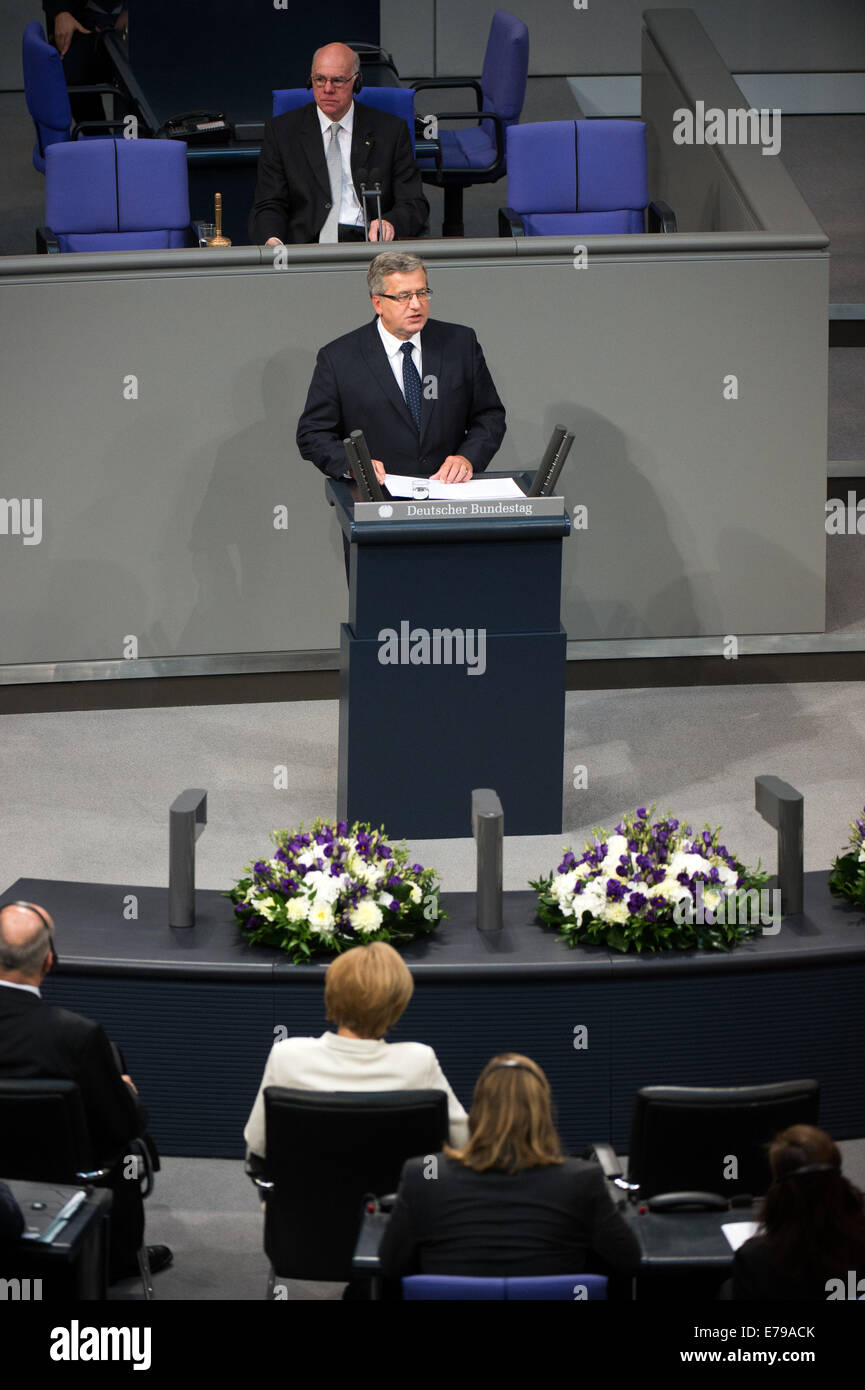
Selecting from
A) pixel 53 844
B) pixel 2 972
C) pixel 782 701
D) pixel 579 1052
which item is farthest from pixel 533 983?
pixel 782 701

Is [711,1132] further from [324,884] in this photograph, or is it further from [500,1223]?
[324,884]

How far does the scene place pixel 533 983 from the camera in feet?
15.5

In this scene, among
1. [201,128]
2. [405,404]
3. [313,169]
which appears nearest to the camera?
[405,404]

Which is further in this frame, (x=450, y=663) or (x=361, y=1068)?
(x=450, y=663)

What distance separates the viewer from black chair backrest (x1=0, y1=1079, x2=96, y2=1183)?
370 centimetres

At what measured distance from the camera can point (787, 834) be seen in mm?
4883

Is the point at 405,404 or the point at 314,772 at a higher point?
the point at 405,404

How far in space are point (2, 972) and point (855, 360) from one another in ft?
26.2

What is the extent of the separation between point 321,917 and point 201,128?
634cm

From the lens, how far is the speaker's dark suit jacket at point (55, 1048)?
385 cm

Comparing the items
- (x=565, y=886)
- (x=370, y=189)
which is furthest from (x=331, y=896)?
(x=370, y=189)
